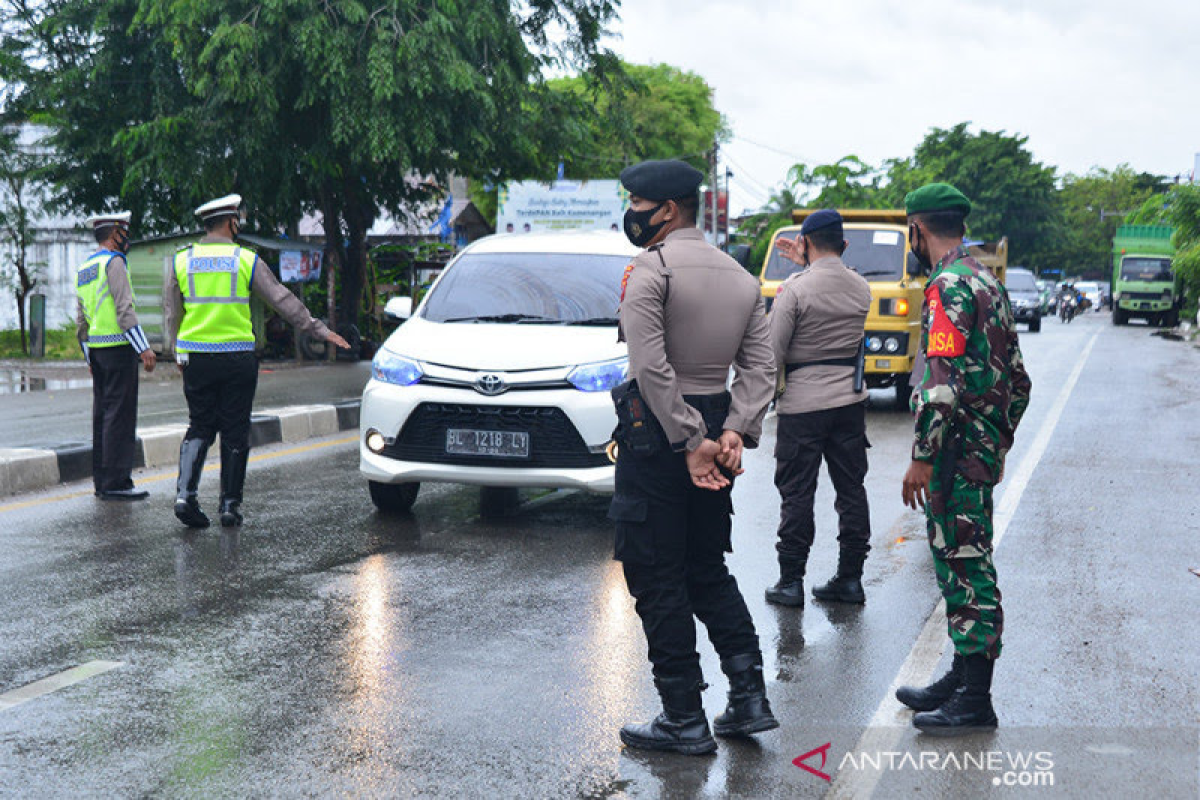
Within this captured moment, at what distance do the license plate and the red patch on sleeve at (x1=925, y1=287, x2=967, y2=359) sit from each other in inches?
132

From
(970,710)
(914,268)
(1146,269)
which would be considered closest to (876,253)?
(914,268)

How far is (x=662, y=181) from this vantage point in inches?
158

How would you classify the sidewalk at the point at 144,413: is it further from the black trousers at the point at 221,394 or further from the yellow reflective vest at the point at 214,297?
the yellow reflective vest at the point at 214,297

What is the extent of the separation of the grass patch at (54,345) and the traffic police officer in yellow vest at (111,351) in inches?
602

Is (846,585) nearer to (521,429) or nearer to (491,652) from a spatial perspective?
(491,652)

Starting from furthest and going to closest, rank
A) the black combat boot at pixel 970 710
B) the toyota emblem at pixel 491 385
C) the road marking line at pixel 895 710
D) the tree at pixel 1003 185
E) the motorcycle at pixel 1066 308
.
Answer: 1. the tree at pixel 1003 185
2. the motorcycle at pixel 1066 308
3. the toyota emblem at pixel 491 385
4. the black combat boot at pixel 970 710
5. the road marking line at pixel 895 710

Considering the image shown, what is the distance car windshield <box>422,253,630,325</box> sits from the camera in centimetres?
808

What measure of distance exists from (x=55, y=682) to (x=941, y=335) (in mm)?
3354

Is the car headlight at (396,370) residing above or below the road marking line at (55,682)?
above

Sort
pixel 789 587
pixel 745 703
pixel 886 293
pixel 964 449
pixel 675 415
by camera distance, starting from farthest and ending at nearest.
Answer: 1. pixel 886 293
2. pixel 789 587
3. pixel 964 449
4. pixel 745 703
5. pixel 675 415

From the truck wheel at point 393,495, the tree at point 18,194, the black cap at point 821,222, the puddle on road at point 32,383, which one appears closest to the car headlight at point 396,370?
the truck wheel at point 393,495

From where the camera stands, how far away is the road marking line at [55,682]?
4.46 metres

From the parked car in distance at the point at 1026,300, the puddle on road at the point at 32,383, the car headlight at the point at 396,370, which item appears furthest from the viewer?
the parked car in distance at the point at 1026,300

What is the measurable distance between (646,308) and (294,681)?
1986 mm
